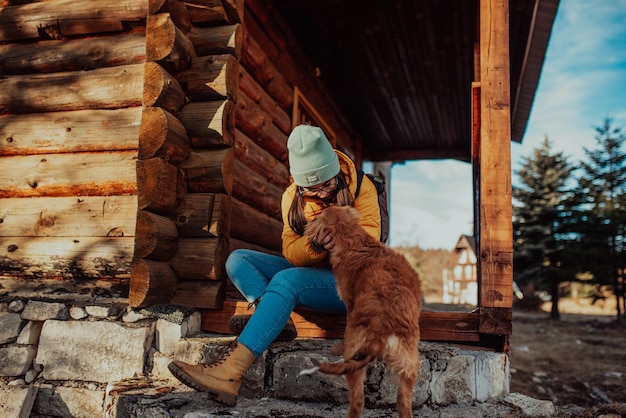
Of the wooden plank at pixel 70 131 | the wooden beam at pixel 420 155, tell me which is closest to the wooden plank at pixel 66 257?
the wooden plank at pixel 70 131

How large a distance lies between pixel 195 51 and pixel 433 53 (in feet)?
12.3

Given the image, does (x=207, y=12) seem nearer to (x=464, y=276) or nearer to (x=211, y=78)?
(x=211, y=78)

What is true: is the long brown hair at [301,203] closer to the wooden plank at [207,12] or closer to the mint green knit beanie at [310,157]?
the mint green knit beanie at [310,157]

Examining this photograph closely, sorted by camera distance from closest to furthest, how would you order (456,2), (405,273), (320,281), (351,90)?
(405,273)
(320,281)
(456,2)
(351,90)

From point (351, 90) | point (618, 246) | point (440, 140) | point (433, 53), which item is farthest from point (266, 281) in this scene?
point (618, 246)

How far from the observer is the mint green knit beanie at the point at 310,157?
2779 millimetres

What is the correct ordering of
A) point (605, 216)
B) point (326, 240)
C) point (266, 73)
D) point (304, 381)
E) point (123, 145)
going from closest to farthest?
point (326, 240) → point (304, 381) → point (123, 145) → point (266, 73) → point (605, 216)

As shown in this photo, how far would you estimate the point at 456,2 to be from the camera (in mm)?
5258

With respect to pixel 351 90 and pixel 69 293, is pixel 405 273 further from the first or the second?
pixel 351 90

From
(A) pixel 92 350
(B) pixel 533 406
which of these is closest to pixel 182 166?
(A) pixel 92 350

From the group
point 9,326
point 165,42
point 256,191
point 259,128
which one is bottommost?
point 9,326

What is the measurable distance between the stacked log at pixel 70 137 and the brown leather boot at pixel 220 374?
134 cm

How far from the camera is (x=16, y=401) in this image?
3.27 meters

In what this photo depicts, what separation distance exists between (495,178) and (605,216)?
17.6 meters
